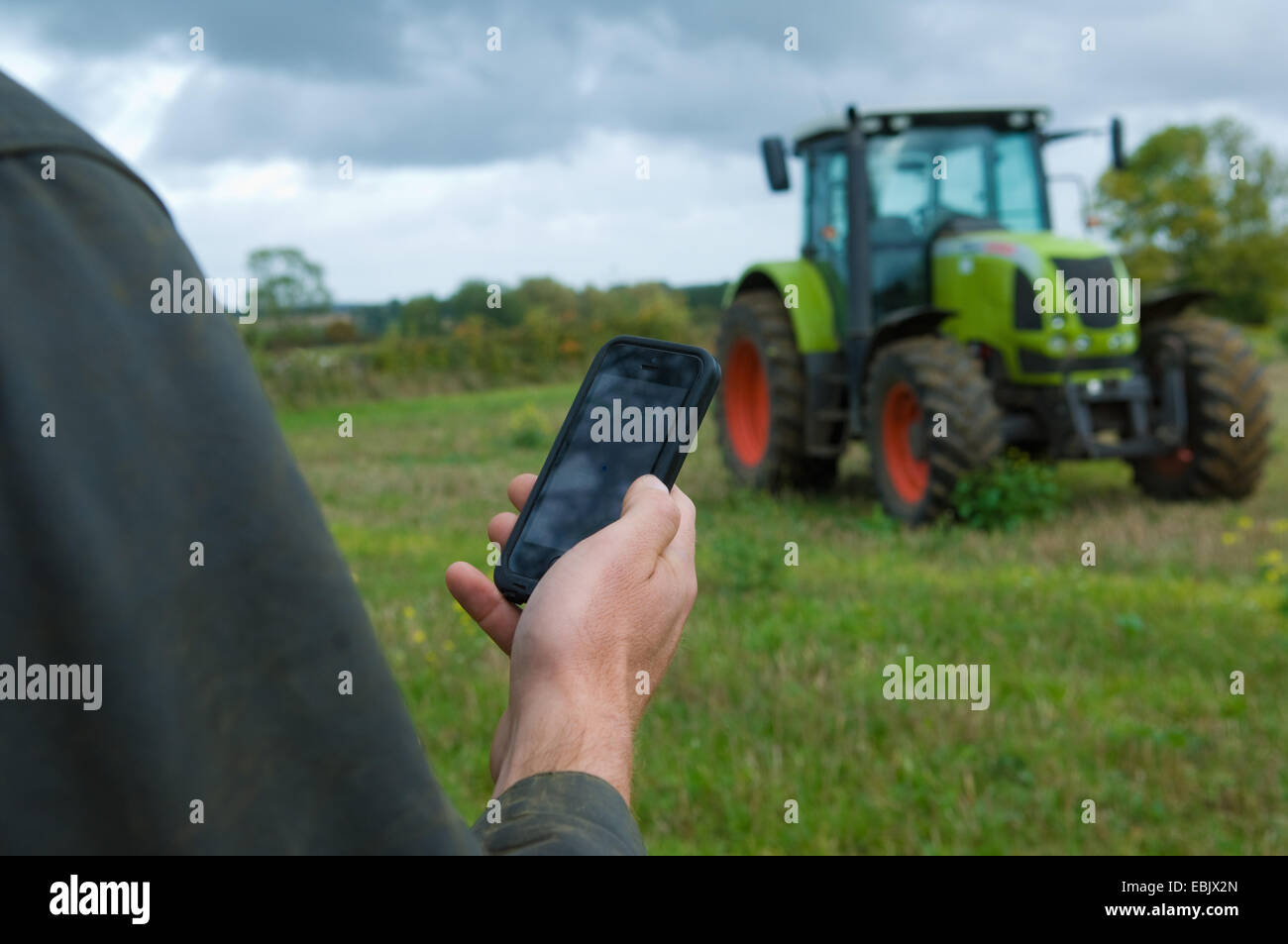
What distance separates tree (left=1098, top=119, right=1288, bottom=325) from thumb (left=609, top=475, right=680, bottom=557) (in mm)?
46609

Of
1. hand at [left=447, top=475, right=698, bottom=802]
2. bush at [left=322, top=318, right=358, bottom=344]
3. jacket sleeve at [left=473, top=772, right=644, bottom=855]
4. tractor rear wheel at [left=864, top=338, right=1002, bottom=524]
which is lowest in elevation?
jacket sleeve at [left=473, top=772, right=644, bottom=855]

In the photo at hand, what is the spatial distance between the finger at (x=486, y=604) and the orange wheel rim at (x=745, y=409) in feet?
27.5

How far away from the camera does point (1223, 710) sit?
13.4ft

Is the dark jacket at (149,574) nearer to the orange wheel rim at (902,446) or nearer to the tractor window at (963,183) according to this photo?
the orange wheel rim at (902,446)

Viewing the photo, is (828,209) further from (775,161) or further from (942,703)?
(942,703)

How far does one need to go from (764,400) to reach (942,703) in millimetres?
5740

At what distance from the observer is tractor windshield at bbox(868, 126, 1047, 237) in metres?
8.39

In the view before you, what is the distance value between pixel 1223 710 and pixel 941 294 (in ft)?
15.9

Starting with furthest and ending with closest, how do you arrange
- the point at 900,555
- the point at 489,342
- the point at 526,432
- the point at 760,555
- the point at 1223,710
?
1. the point at 489,342
2. the point at 526,432
3. the point at 900,555
4. the point at 760,555
5. the point at 1223,710

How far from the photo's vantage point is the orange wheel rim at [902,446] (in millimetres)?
7855

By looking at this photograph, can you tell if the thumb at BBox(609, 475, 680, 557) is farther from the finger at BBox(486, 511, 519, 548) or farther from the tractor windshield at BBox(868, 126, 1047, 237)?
the tractor windshield at BBox(868, 126, 1047, 237)

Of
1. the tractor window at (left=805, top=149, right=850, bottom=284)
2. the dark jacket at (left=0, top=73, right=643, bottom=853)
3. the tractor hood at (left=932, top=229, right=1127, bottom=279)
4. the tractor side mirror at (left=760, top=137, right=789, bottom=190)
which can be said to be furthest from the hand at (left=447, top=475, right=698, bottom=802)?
the tractor window at (left=805, top=149, right=850, bottom=284)
